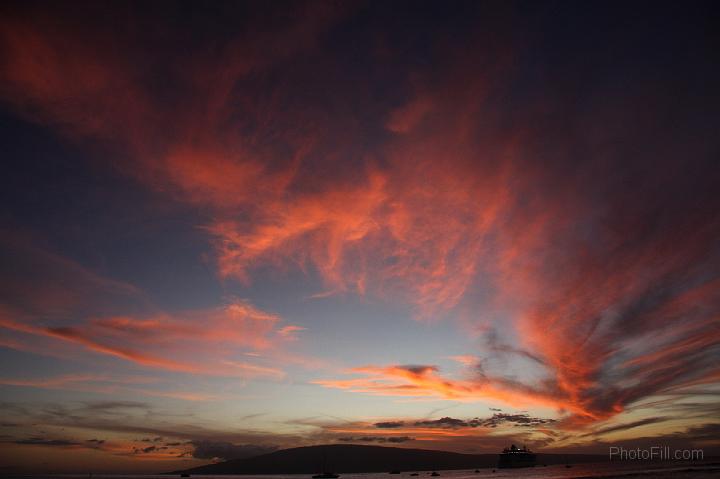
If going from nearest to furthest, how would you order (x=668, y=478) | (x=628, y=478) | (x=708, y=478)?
(x=708, y=478)
(x=668, y=478)
(x=628, y=478)

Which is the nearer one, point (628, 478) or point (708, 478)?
point (708, 478)

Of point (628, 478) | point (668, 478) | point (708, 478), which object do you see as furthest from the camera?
point (628, 478)

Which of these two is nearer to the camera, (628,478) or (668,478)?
(668,478)

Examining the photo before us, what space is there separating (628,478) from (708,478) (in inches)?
1404

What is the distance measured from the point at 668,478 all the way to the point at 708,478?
21.8 m

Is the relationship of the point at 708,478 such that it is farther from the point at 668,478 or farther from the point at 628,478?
the point at 628,478

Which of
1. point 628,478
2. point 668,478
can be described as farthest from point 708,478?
point 628,478

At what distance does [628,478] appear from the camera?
176 m

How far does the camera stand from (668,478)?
6481 inches

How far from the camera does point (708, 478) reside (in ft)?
477

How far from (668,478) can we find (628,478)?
15199mm
